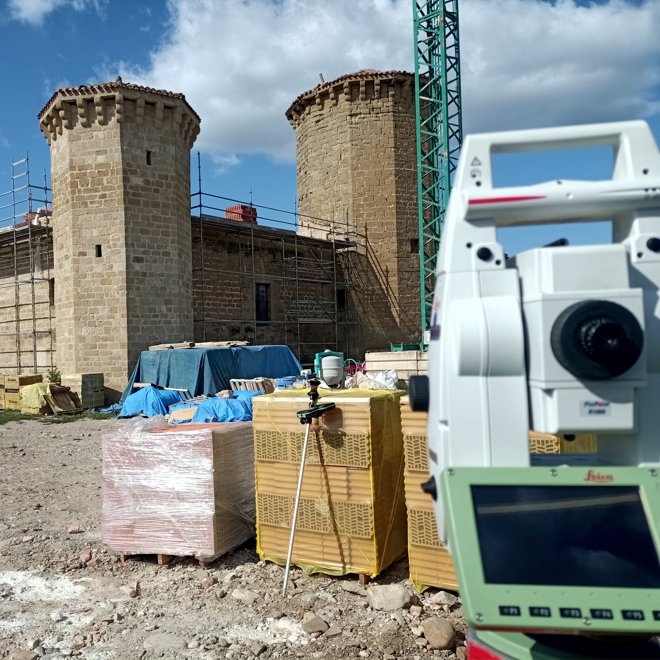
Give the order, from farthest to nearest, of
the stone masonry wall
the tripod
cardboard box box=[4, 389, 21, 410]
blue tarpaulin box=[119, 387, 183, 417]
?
the stone masonry wall, cardboard box box=[4, 389, 21, 410], blue tarpaulin box=[119, 387, 183, 417], the tripod

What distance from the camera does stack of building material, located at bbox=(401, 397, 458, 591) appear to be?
369 centimetres

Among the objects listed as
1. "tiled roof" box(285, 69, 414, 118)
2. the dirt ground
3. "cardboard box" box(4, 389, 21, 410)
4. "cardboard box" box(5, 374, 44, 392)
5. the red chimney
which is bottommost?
the dirt ground

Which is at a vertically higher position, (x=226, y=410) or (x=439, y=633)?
(x=226, y=410)

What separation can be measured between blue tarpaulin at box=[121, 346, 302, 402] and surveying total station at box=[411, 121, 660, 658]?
37.7 ft

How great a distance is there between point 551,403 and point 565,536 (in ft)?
1.23

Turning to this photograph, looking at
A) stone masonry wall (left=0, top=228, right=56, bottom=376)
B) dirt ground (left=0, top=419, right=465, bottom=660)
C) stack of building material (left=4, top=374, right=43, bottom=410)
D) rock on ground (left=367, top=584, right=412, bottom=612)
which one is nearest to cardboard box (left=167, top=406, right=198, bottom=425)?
dirt ground (left=0, top=419, right=465, bottom=660)

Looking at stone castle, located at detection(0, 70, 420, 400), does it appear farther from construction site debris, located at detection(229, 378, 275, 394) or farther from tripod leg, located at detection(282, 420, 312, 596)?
tripod leg, located at detection(282, 420, 312, 596)

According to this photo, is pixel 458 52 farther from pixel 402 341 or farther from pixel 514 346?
pixel 514 346

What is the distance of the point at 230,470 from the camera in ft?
14.6

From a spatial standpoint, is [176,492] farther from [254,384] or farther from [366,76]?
[366,76]

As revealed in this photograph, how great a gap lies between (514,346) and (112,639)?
9.96 feet

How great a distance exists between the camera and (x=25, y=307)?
17312mm

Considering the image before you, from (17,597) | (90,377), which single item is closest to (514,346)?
(17,597)

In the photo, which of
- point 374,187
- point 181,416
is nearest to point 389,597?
point 181,416
